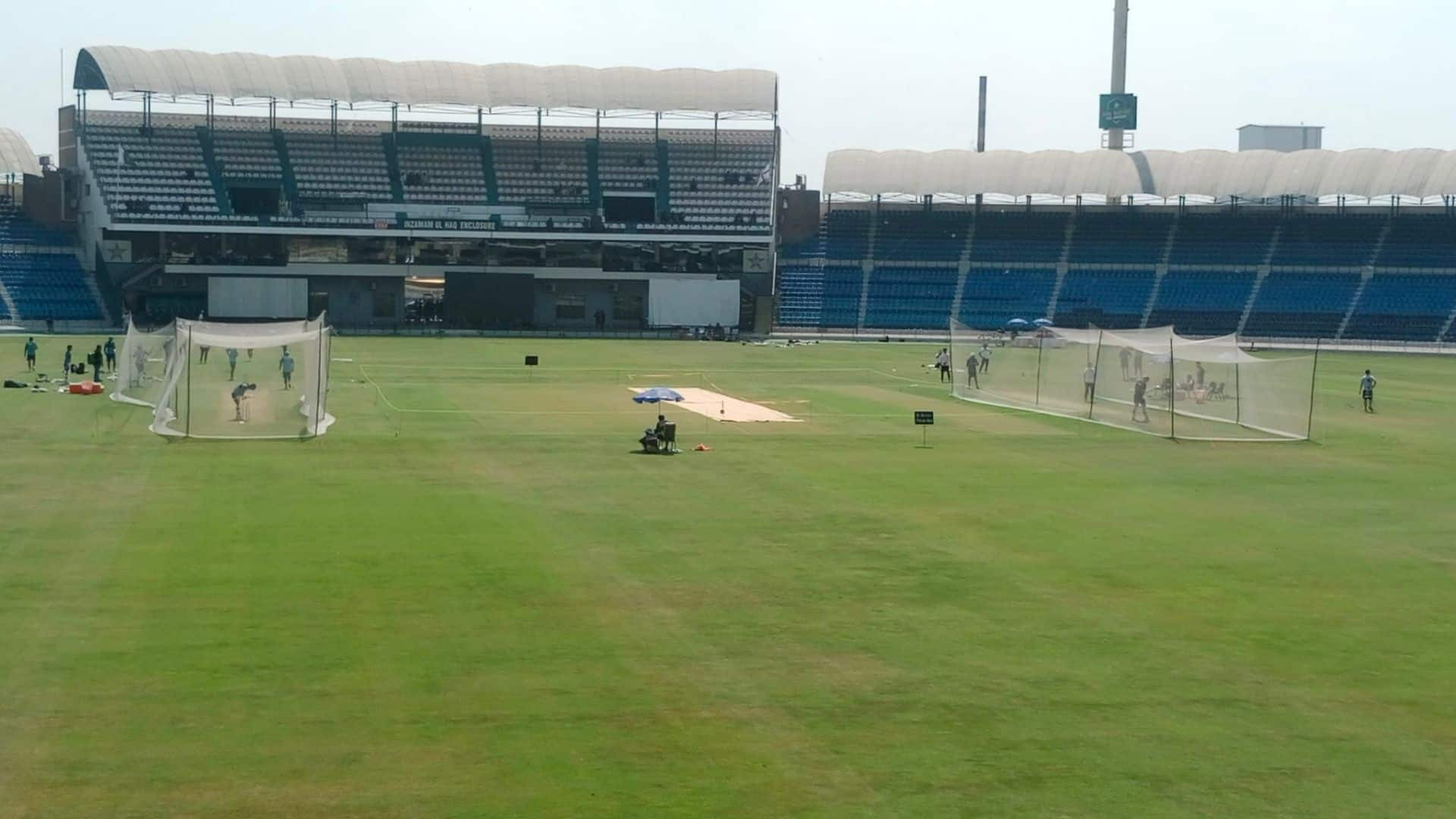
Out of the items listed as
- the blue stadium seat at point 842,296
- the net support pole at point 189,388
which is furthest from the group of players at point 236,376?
the blue stadium seat at point 842,296

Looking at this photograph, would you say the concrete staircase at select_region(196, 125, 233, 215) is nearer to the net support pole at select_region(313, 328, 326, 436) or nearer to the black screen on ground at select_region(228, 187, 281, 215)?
the black screen on ground at select_region(228, 187, 281, 215)

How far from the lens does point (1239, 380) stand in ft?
147

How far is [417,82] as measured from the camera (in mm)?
108812

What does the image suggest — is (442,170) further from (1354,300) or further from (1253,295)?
(1354,300)

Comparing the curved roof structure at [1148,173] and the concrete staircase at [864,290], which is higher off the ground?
the curved roof structure at [1148,173]

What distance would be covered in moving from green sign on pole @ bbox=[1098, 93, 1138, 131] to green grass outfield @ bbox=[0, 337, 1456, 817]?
92.8 metres

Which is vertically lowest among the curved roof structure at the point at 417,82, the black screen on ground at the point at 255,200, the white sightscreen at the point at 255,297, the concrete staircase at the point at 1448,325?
the white sightscreen at the point at 255,297

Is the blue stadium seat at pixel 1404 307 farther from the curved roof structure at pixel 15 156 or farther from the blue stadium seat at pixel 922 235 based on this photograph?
the curved roof structure at pixel 15 156

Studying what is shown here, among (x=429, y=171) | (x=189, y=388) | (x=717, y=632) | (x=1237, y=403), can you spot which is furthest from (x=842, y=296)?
(x=717, y=632)

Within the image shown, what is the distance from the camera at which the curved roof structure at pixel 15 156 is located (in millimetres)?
110312

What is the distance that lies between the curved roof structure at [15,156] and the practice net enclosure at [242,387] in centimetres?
7565

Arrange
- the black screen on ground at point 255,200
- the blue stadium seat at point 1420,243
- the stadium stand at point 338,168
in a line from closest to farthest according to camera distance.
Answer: the black screen on ground at point 255,200, the stadium stand at point 338,168, the blue stadium seat at point 1420,243

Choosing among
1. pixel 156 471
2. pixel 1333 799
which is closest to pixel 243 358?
pixel 156 471

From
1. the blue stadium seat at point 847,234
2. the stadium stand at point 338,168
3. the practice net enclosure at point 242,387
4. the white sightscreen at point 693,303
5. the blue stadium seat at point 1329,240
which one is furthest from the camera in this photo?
the blue stadium seat at point 847,234
